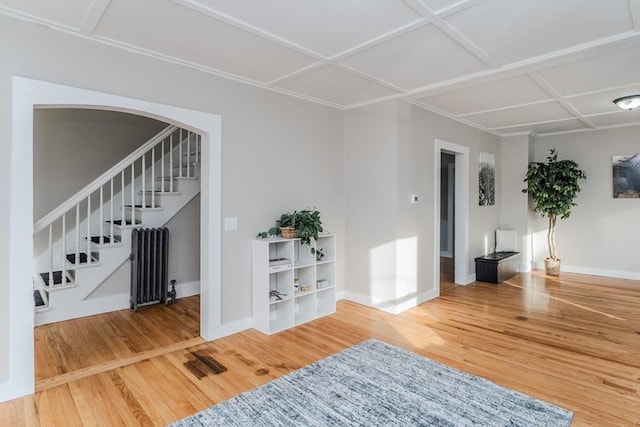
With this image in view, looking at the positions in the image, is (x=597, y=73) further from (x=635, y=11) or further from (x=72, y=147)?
(x=72, y=147)

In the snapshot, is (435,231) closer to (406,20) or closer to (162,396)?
(406,20)

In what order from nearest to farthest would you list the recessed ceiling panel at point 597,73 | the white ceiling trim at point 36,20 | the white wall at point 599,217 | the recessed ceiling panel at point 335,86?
the white ceiling trim at point 36,20 → the recessed ceiling panel at point 597,73 → the recessed ceiling panel at point 335,86 → the white wall at point 599,217

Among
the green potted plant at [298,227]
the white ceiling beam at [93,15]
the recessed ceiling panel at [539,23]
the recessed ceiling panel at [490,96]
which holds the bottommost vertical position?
the green potted plant at [298,227]

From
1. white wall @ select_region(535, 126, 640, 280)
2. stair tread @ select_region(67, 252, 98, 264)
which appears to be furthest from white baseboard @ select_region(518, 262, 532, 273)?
stair tread @ select_region(67, 252, 98, 264)

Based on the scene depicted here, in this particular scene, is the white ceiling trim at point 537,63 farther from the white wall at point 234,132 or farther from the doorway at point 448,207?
the doorway at point 448,207

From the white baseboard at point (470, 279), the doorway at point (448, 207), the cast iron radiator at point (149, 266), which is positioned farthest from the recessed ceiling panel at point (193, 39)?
the doorway at point (448, 207)

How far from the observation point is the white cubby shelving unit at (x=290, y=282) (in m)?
3.63

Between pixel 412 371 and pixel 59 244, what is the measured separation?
431 centimetres

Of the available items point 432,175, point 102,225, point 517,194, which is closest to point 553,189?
point 517,194

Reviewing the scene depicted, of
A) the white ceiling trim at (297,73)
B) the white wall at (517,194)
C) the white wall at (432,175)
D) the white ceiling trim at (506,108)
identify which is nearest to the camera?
the white ceiling trim at (297,73)

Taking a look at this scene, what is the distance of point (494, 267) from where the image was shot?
5629mm

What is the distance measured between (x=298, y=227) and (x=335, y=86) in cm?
154

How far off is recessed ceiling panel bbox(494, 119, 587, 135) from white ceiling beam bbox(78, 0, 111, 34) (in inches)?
232

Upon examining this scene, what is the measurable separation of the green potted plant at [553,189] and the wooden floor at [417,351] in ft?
5.71
